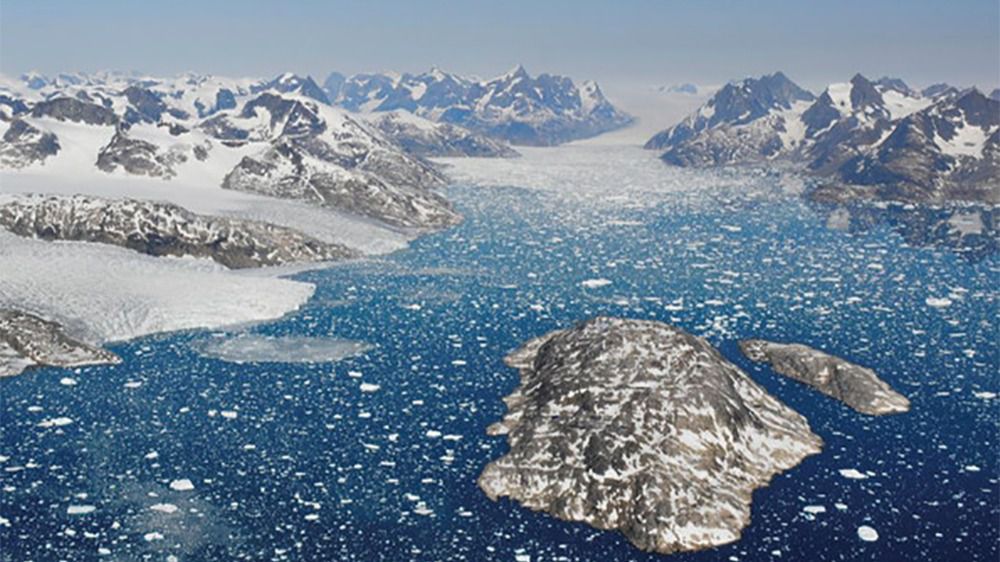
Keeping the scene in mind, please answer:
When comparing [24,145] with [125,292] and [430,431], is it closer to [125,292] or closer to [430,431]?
[125,292]

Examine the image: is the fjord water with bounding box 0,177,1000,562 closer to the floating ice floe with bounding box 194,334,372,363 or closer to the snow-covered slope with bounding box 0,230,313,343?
the floating ice floe with bounding box 194,334,372,363

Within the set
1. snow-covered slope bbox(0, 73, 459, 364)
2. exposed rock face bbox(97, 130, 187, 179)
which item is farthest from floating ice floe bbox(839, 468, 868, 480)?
exposed rock face bbox(97, 130, 187, 179)

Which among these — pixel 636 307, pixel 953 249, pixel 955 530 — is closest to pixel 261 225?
pixel 636 307

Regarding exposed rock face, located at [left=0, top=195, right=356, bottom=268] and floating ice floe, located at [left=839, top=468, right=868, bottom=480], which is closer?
floating ice floe, located at [left=839, top=468, right=868, bottom=480]

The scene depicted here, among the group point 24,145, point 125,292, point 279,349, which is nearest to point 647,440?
point 279,349

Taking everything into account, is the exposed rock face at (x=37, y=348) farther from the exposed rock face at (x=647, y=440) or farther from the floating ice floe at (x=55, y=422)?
the exposed rock face at (x=647, y=440)

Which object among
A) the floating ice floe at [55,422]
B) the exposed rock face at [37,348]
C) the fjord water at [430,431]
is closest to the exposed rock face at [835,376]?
the fjord water at [430,431]
